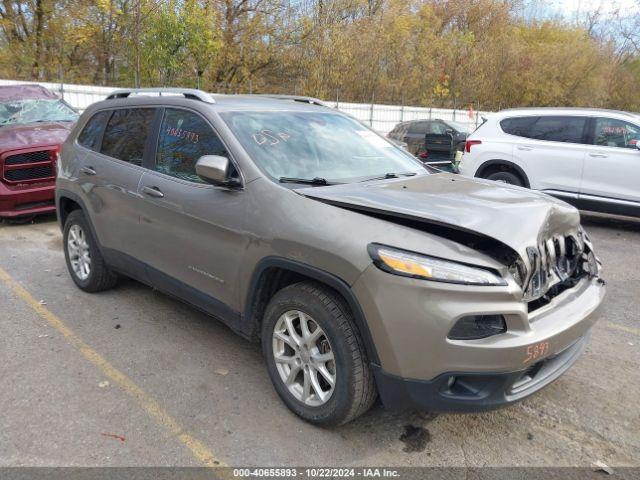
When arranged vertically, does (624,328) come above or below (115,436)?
above

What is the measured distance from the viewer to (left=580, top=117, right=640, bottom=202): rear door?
25.4ft

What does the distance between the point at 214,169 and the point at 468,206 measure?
4.82 feet

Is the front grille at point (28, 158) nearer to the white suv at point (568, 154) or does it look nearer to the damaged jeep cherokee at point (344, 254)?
the damaged jeep cherokee at point (344, 254)

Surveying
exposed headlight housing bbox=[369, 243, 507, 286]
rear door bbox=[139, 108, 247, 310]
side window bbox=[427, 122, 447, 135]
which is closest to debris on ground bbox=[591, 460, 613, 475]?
exposed headlight housing bbox=[369, 243, 507, 286]

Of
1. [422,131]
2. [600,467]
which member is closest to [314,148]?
[600,467]

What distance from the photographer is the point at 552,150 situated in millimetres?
8406

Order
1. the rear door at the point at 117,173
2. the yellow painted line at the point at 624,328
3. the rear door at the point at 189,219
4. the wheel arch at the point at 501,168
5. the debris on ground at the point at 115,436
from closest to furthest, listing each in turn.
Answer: the debris on ground at the point at 115,436
the rear door at the point at 189,219
the rear door at the point at 117,173
the yellow painted line at the point at 624,328
the wheel arch at the point at 501,168

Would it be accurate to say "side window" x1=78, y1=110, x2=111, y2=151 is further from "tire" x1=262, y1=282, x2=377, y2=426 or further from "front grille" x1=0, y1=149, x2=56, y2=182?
"front grille" x1=0, y1=149, x2=56, y2=182

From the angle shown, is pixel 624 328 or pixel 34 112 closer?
pixel 624 328

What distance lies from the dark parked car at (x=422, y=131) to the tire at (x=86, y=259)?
1141cm

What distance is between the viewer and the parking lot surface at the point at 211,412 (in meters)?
2.78

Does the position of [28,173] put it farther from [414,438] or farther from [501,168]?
[501,168]

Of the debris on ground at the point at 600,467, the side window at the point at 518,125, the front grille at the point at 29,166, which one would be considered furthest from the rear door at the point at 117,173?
the side window at the point at 518,125

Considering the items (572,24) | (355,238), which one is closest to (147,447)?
(355,238)
